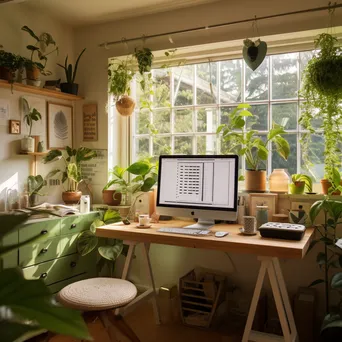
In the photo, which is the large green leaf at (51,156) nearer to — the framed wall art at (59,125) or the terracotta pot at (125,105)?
the framed wall art at (59,125)

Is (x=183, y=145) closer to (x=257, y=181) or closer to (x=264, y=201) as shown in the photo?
(x=257, y=181)

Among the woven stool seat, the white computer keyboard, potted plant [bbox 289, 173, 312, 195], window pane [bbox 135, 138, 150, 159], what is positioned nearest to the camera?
the woven stool seat

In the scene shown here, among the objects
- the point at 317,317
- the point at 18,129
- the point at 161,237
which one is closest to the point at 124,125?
the point at 18,129

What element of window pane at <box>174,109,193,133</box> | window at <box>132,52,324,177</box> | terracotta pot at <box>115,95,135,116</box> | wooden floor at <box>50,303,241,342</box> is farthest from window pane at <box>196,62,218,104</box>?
wooden floor at <box>50,303,241,342</box>

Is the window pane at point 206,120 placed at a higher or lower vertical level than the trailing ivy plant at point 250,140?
higher

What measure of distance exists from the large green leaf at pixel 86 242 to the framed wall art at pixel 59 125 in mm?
815

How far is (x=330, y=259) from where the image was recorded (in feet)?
7.97

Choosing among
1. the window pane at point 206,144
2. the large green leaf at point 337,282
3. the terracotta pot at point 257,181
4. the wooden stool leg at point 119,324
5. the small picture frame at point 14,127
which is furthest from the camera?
the window pane at point 206,144

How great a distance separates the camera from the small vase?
2684 millimetres

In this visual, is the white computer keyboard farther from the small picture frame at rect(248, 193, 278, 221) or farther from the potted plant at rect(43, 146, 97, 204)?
the potted plant at rect(43, 146, 97, 204)

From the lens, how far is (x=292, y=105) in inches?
110

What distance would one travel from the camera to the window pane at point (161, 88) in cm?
323

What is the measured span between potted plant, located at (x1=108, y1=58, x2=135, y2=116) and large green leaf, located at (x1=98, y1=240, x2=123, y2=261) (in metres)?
1.07

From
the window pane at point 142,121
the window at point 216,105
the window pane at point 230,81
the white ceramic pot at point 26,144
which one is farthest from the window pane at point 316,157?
the white ceramic pot at point 26,144
